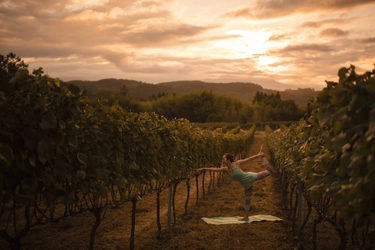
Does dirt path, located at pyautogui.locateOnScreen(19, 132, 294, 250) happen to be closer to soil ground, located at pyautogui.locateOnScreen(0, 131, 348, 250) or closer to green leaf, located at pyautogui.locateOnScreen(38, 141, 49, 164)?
soil ground, located at pyautogui.locateOnScreen(0, 131, 348, 250)

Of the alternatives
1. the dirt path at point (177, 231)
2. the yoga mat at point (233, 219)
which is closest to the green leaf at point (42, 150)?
the dirt path at point (177, 231)

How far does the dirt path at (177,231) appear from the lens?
9.12m

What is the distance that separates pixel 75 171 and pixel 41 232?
5.55 meters

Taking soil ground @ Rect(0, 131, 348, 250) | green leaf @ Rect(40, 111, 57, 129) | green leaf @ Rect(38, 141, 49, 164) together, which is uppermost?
green leaf @ Rect(40, 111, 57, 129)

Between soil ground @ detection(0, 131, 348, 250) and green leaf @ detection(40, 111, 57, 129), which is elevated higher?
green leaf @ detection(40, 111, 57, 129)

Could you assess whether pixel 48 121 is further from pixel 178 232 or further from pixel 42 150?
pixel 178 232

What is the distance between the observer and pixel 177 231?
10.5 meters

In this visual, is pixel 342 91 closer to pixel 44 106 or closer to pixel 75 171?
pixel 44 106

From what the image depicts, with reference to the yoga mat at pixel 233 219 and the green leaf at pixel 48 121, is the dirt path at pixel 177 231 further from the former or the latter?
the green leaf at pixel 48 121

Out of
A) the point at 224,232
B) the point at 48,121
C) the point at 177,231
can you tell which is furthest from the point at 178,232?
the point at 48,121

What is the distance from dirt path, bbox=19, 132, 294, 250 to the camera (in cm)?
912

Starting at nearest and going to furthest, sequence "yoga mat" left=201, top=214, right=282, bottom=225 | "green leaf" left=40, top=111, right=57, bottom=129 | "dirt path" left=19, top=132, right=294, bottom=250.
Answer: "green leaf" left=40, top=111, right=57, bottom=129 < "dirt path" left=19, top=132, right=294, bottom=250 < "yoga mat" left=201, top=214, right=282, bottom=225

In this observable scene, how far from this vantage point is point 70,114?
5.13 metres

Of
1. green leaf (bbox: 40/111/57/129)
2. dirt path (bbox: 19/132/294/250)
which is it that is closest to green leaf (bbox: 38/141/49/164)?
green leaf (bbox: 40/111/57/129)
